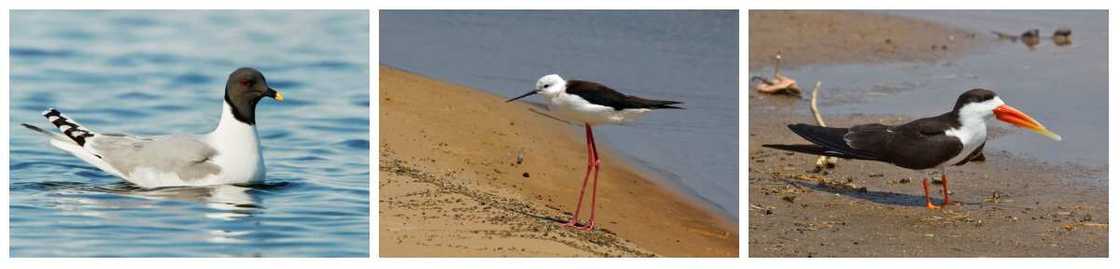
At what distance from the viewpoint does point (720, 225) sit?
25.6 feet

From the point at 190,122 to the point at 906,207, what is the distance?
144 inches

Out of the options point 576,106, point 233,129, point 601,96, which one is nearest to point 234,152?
point 233,129

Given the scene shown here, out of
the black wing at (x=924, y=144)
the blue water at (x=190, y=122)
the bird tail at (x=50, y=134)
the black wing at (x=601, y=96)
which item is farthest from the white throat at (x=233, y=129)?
the black wing at (x=924, y=144)

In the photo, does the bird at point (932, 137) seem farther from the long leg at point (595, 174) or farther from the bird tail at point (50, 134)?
the bird tail at point (50, 134)

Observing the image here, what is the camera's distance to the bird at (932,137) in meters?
7.92

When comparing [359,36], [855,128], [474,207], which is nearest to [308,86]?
[359,36]

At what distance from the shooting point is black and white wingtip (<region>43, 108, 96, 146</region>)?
8078mm

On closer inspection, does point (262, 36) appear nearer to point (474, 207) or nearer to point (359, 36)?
point (359, 36)

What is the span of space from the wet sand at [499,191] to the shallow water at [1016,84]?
5.70ft

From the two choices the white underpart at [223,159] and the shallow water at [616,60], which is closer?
the white underpart at [223,159]

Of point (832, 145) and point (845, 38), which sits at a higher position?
point (845, 38)

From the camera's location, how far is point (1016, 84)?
9898mm

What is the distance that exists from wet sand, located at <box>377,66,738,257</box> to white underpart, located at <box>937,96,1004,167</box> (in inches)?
45.5

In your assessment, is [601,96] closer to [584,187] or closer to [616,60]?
[584,187]
